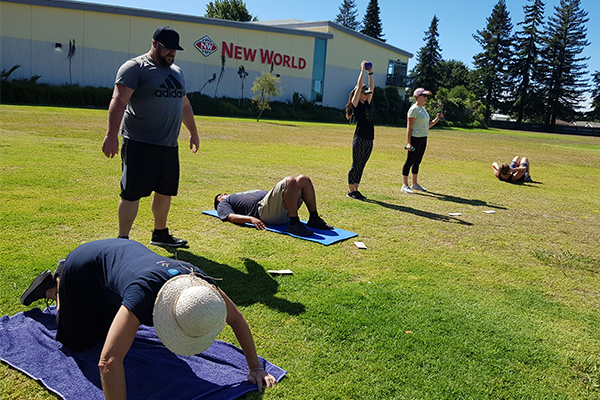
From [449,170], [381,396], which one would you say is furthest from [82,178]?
[449,170]

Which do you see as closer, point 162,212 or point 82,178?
point 162,212

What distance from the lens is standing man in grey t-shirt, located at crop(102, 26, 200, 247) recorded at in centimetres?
436

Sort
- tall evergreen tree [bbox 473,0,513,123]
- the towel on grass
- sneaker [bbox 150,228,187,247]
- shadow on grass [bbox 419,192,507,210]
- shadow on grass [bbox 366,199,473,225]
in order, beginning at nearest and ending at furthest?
the towel on grass < sneaker [bbox 150,228,187,247] < shadow on grass [bbox 366,199,473,225] < shadow on grass [bbox 419,192,507,210] < tall evergreen tree [bbox 473,0,513,123]

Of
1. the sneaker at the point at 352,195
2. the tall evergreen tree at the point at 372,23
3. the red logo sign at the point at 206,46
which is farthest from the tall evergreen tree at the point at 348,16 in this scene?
the sneaker at the point at 352,195

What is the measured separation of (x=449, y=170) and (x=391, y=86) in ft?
153

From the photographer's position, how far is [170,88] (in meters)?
4.61

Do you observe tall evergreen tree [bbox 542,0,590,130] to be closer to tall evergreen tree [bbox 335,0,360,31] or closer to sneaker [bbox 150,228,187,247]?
tall evergreen tree [bbox 335,0,360,31]

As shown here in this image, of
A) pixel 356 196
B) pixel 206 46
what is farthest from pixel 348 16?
pixel 356 196

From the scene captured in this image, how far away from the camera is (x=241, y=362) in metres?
3.01

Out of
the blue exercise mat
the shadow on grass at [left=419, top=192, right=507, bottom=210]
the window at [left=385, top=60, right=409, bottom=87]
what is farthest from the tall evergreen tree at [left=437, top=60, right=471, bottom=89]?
the blue exercise mat

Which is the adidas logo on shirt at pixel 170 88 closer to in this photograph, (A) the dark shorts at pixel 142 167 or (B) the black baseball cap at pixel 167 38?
(B) the black baseball cap at pixel 167 38

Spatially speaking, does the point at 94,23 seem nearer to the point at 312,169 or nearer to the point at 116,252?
the point at 312,169

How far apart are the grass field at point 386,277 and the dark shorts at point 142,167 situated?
0.83 meters

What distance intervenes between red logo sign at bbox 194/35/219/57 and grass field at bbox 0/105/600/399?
33.5 metres
